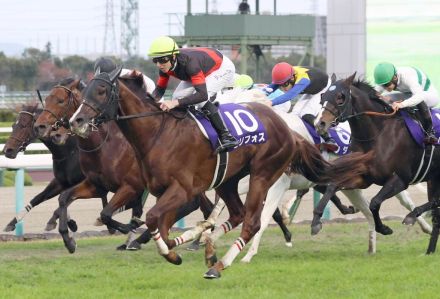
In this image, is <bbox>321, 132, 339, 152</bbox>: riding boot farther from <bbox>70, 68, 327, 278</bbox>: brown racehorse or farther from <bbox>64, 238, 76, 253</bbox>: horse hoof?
<bbox>64, 238, 76, 253</bbox>: horse hoof

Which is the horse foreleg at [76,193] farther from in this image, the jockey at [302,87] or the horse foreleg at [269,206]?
the jockey at [302,87]

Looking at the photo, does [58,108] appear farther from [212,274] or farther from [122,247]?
[212,274]

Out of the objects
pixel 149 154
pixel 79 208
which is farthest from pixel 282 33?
pixel 149 154

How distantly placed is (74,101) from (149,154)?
1.76 metres

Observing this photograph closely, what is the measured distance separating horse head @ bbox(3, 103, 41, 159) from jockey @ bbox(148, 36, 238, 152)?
226 centimetres

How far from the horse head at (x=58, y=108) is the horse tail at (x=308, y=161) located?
5.85 ft

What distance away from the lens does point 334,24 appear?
2956cm

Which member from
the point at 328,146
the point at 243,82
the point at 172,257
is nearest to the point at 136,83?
the point at 172,257

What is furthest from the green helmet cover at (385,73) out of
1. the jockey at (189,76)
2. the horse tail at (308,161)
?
A: the jockey at (189,76)

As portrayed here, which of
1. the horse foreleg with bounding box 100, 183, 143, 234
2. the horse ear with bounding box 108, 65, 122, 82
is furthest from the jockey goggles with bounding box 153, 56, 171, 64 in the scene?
the horse foreleg with bounding box 100, 183, 143, 234

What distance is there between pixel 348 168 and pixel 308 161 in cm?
38

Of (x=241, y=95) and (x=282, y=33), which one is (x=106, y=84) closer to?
(x=241, y=95)

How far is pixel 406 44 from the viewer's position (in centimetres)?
2594

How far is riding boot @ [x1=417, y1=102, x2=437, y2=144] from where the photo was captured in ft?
30.8
